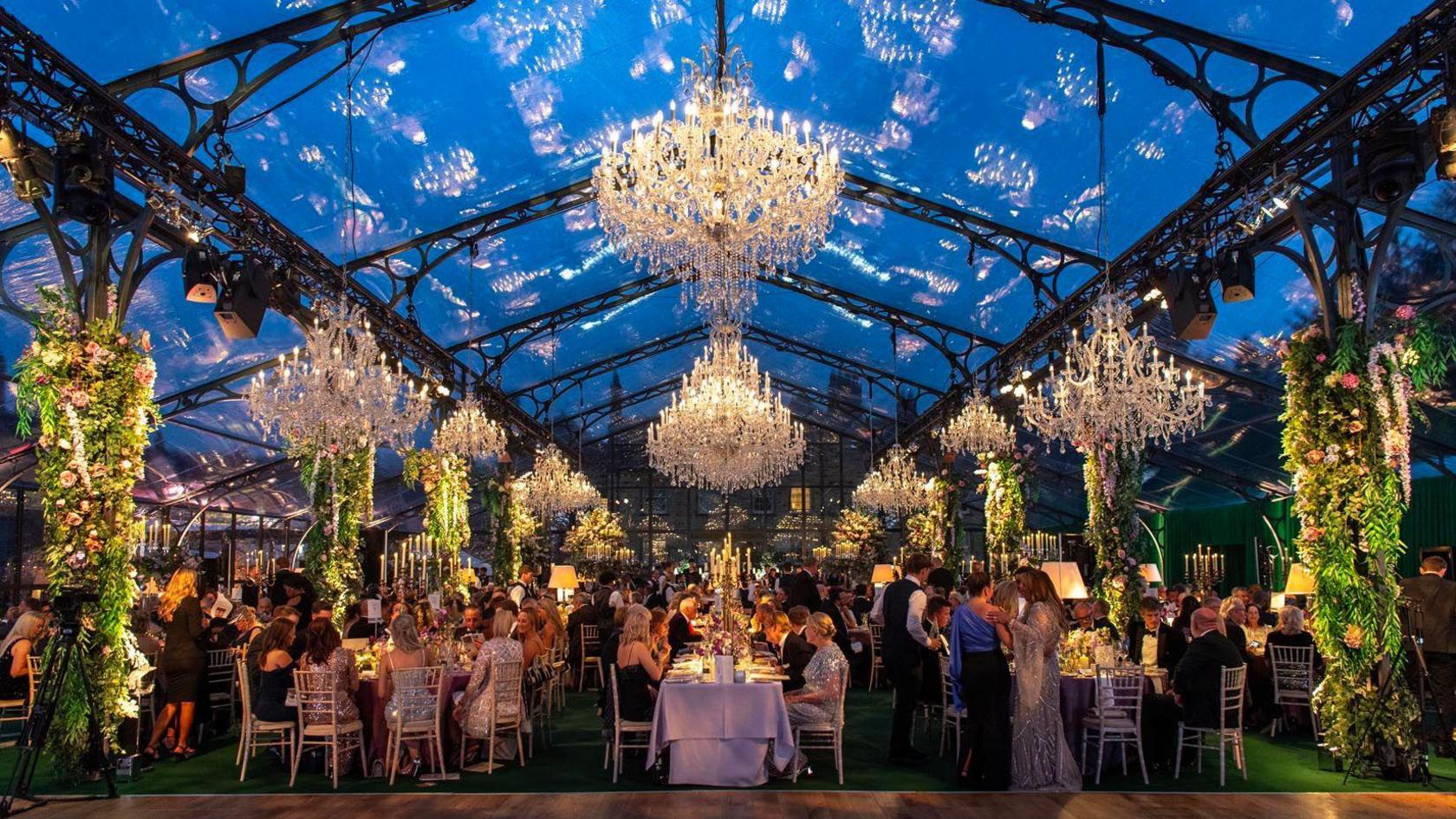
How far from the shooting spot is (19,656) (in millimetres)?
8688

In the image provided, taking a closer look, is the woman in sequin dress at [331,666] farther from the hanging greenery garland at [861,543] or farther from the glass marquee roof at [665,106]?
the hanging greenery garland at [861,543]

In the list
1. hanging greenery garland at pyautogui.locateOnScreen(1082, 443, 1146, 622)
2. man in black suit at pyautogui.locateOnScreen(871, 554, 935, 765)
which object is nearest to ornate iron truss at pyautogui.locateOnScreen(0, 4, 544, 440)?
man in black suit at pyautogui.locateOnScreen(871, 554, 935, 765)

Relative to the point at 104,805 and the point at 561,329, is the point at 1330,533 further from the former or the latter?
the point at 561,329

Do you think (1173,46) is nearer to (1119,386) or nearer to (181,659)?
(1119,386)

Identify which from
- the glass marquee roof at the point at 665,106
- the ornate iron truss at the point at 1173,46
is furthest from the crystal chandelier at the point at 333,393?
the ornate iron truss at the point at 1173,46

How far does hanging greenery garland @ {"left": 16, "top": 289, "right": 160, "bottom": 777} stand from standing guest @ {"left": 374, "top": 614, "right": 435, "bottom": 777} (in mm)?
1724

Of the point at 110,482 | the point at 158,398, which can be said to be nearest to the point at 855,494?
the point at 158,398

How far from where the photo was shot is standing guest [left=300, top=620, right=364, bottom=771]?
7652mm

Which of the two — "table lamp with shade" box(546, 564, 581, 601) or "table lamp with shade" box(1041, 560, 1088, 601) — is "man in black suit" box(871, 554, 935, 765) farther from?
"table lamp with shade" box(546, 564, 581, 601)

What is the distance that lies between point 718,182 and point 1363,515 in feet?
16.9

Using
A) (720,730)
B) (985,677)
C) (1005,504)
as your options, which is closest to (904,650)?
(985,677)

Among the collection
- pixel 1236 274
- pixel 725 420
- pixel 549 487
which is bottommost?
pixel 549 487

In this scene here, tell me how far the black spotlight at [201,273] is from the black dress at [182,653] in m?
2.44

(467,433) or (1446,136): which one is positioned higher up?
(1446,136)
